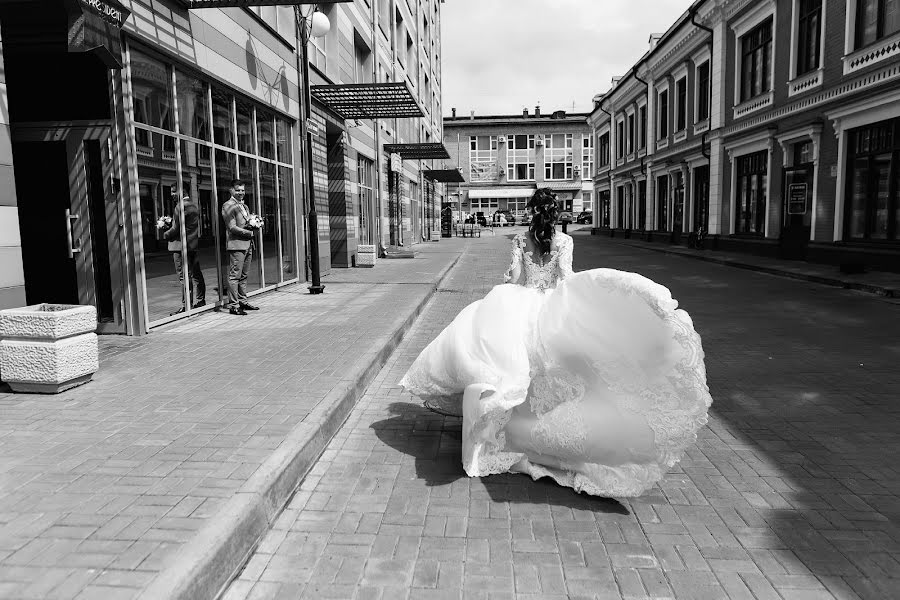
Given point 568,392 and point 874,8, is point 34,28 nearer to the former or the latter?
point 568,392

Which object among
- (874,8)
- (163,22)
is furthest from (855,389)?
(874,8)

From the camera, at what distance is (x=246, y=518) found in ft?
10.5

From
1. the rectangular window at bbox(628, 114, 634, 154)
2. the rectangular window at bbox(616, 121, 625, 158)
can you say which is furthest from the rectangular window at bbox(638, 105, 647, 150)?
the rectangular window at bbox(616, 121, 625, 158)

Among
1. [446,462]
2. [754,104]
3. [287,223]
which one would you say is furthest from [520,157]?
[446,462]

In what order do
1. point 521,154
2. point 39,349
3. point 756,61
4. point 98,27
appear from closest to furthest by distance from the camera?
1. point 39,349
2. point 98,27
3. point 756,61
4. point 521,154

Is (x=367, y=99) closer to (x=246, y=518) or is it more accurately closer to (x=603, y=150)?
(x=246, y=518)

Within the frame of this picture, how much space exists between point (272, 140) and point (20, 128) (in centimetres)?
567

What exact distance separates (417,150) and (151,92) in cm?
1806

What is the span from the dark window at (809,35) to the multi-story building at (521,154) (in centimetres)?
5242

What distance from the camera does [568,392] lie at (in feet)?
12.8

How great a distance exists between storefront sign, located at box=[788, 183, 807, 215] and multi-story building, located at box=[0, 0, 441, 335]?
1398cm

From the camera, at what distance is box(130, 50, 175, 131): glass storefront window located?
312 inches

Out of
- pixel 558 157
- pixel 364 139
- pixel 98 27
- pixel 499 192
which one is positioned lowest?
pixel 98 27

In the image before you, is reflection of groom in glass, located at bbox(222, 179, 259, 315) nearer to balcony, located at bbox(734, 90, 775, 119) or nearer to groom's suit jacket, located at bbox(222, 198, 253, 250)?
groom's suit jacket, located at bbox(222, 198, 253, 250)
